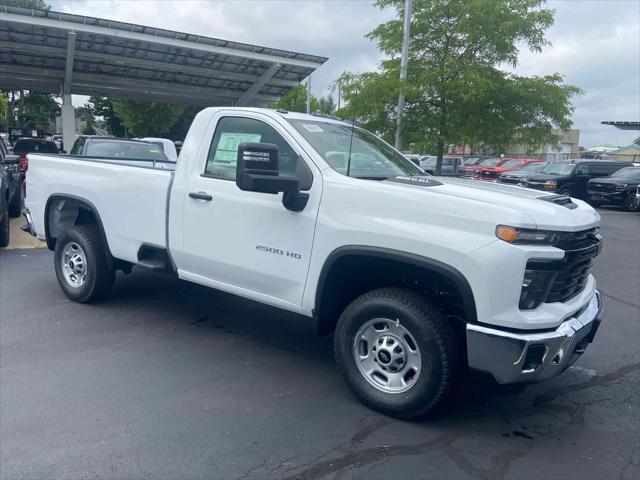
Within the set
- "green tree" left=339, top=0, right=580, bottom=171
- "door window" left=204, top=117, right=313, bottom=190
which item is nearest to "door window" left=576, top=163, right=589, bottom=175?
"green tree" left=339, top=0, right=580, bottom=171

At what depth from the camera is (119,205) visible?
5.78 meters

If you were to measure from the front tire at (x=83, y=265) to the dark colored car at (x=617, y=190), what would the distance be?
61.4ft

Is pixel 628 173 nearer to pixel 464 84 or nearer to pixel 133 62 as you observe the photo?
pixel 464 84

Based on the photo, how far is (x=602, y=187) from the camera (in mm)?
20781

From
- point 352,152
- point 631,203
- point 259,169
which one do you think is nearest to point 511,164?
point 631,203

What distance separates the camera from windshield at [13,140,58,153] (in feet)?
57.7

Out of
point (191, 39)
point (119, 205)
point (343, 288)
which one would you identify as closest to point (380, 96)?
point (191, 39)

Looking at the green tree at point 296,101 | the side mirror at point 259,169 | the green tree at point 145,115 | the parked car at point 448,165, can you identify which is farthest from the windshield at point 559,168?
the green tree at point 145,115

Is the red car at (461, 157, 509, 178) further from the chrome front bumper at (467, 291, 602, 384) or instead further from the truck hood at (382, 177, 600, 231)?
the chrome front bumper at (467, 291, 602, 384)

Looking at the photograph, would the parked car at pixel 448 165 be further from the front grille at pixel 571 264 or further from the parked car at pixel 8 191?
the front grille at pixel 571 264

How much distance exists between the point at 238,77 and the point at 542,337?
21.7 m

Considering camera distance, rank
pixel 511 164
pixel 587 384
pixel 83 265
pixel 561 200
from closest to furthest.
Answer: pixel 561 200 < pixel 587 384 < pixel 83 265 < pixel 511 164

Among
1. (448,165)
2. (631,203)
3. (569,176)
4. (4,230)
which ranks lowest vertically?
(4,230)

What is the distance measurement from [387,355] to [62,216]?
4331mm
